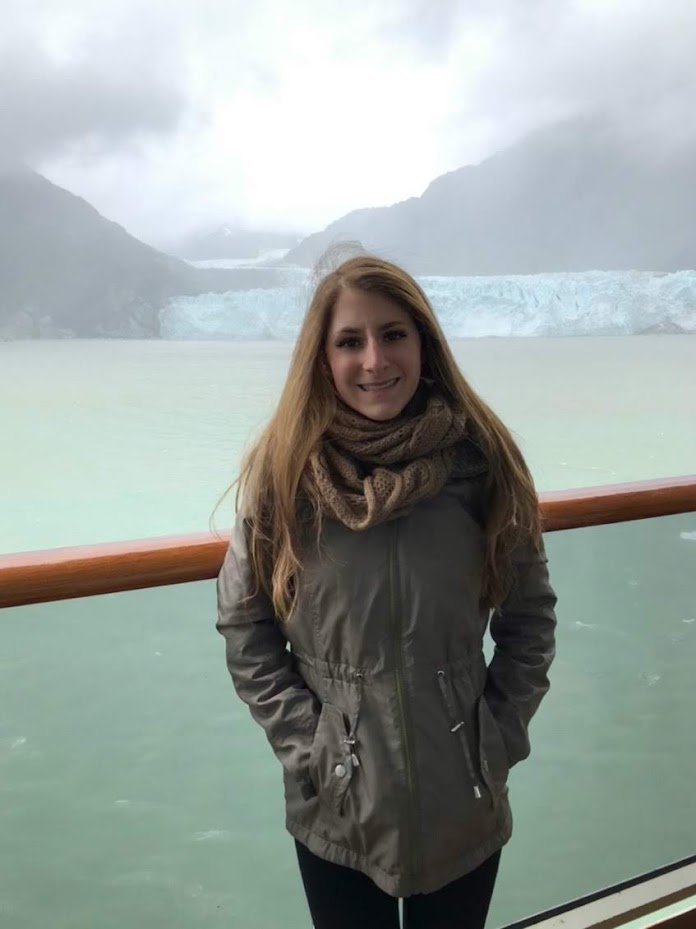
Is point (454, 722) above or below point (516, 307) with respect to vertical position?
below

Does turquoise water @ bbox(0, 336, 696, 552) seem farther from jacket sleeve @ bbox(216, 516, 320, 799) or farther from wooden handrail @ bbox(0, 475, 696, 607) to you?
jacket sleeve @ bbox(216, 516, 320, 799)

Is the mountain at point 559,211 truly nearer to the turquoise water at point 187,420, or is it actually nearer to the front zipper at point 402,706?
the turquoise water at point 187,420

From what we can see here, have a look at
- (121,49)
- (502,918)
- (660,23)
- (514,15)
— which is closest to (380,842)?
(502,918)

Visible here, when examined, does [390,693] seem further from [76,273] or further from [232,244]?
[76,273]

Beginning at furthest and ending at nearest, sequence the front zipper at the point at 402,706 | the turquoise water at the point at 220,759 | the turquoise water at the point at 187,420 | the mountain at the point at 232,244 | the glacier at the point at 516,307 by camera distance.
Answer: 1. the turquoise water at the point at 187,420
2. the glacier at the point at 516,307
3. the mountain at the point at 232,244
4. the turquoise water at the point at 220,759
5. the front zipper at the point at 402,706

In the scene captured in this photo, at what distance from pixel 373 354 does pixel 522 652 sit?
0.39 m

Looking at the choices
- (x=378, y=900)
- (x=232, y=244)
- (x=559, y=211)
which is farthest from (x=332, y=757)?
(x=559, y=211)

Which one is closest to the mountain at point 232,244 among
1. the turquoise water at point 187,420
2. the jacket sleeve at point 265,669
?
the turquoise water at point 187,420

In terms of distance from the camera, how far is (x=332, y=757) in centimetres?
85

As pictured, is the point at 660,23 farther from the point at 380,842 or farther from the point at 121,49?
the point at 380,842

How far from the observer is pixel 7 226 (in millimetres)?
3369

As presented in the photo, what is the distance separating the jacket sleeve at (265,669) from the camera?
2.85ft

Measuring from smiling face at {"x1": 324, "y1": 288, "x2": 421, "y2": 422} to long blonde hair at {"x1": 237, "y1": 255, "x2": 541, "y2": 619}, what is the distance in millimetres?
16

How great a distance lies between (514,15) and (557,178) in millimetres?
1145
